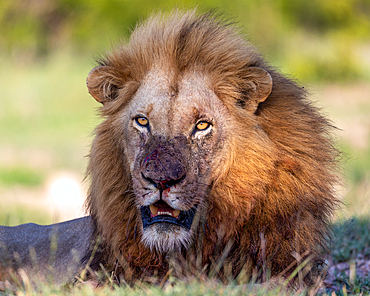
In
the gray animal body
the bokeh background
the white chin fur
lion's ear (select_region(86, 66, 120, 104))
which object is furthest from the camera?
the bokeh background

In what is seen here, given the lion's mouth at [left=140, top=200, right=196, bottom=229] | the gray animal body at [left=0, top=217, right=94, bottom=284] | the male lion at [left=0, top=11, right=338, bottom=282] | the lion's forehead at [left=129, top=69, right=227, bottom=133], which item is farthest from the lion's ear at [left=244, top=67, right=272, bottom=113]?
the gray animal body at [left=0, top=217, right=94, bottom=284]

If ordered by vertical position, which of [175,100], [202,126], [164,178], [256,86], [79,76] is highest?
[79,76]

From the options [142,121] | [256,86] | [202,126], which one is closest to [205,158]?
[202,126]

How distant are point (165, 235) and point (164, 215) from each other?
12 cm

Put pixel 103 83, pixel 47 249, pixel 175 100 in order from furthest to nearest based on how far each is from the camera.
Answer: pixel 47 249, pixel 103 83, pixel 175 100

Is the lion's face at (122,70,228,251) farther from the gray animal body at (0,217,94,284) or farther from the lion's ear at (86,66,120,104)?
the gray animal body at (0,217,94,284)

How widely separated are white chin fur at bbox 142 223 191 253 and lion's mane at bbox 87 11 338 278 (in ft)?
0.61

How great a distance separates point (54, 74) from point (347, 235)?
56.1 feet

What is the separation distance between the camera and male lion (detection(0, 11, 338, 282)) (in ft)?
11.1

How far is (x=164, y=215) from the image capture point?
326 centimetres

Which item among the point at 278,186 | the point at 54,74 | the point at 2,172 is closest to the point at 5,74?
the point at 54,74

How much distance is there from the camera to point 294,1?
86.9 ft

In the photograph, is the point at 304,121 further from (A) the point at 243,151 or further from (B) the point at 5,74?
(B) the point at 5,74

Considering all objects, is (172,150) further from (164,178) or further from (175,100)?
(175,100)
